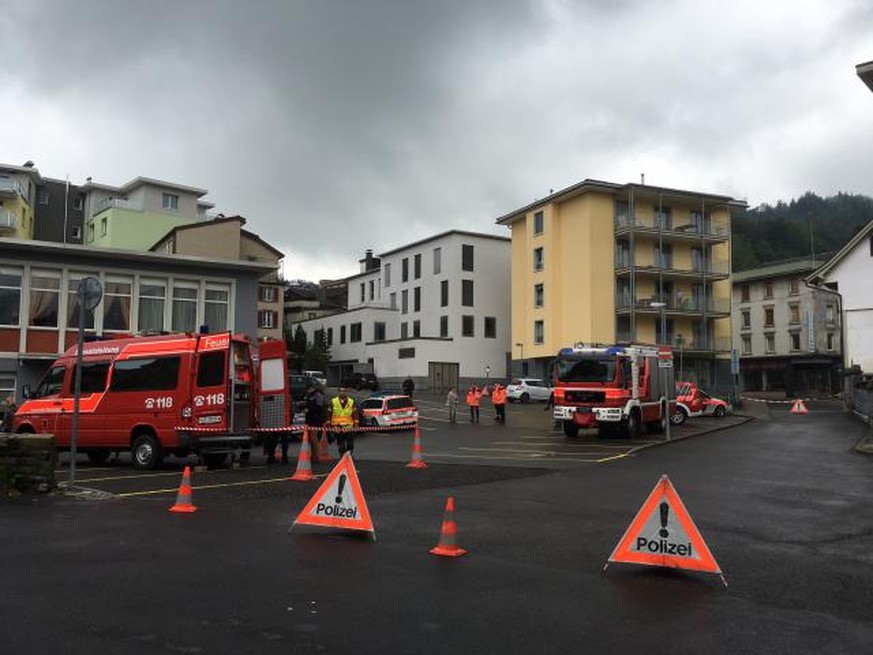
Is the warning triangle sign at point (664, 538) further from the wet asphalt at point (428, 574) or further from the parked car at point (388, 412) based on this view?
the parked car at point (388, 412)

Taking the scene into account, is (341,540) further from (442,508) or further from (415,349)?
(415,349)

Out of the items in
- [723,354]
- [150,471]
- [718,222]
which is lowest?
[150,471]

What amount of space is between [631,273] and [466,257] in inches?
693

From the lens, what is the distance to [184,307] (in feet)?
115

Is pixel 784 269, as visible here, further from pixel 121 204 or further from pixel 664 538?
pixel 664 538

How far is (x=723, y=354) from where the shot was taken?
5694cm

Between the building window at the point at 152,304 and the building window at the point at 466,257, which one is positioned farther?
the building window at the point at 466,257

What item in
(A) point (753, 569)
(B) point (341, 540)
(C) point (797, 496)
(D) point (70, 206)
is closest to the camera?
(A) point (753, 569)

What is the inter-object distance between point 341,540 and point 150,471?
28.5 ft

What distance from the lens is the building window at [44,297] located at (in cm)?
3197

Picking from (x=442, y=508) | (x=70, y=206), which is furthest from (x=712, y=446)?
(x=70, y=206)

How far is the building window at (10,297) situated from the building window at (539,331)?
3660cm

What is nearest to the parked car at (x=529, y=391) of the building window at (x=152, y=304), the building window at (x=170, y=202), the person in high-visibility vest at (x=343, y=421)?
the building window at (x=152, y=304)

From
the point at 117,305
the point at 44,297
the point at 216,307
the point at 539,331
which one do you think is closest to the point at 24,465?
the point at 44,297
